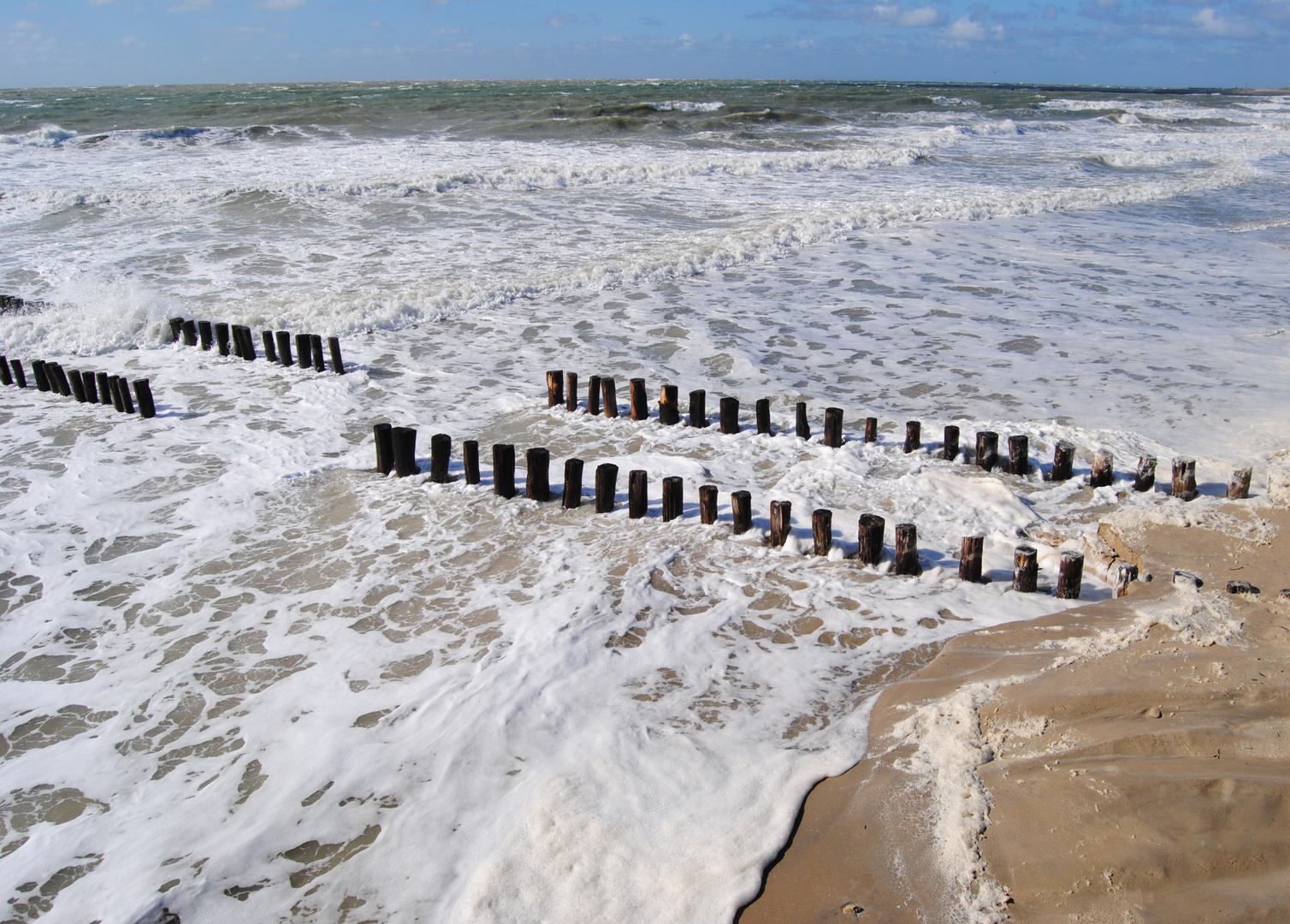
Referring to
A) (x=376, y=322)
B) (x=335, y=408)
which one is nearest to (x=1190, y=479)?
(x=335, y=408)

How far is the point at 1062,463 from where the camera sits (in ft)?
18.6

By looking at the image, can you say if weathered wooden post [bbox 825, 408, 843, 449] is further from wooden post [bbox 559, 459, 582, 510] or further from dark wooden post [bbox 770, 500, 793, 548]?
wooden post [bbox 559, 459, 582, 510]

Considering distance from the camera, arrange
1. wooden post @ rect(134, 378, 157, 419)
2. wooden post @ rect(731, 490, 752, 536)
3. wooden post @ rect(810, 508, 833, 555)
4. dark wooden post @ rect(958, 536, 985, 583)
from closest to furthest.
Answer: dark wooden post @ rect(958, 536, 985, 583) → wooden post @ rect(810, 508, 833, 555) → wooden post @ rect(731, 490, 752, 536) → wooden post @ rect(134, 378, 157, 419)

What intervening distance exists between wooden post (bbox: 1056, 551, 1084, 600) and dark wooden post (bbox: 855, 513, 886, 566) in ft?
3.03

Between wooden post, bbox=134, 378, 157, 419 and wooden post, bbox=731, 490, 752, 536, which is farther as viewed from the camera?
wooden post, bbox=134, 378, 157, 419

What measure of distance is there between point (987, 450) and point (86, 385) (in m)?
7.71

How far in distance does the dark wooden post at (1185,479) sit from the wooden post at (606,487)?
356 centimetres

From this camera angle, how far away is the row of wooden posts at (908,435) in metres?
5.28

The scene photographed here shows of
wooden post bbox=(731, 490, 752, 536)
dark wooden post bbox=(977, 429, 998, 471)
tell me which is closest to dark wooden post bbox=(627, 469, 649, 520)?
wooden post bbox=(731, 490, 752, 536)

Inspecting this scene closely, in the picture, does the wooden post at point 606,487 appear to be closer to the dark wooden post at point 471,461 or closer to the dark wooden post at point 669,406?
the dark wooden post at point 471,461

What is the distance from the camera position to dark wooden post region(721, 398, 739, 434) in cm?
659

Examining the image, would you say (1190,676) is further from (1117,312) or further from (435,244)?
(435,244)

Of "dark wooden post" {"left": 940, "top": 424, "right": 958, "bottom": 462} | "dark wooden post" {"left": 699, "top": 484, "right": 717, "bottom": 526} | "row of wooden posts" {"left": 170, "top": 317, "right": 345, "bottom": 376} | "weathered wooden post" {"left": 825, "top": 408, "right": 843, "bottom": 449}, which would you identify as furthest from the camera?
"row of wooden posts" {"left": 170, "top": 317, "right": 345, "bottom": 376}

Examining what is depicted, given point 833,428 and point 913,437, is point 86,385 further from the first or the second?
point 913,437
